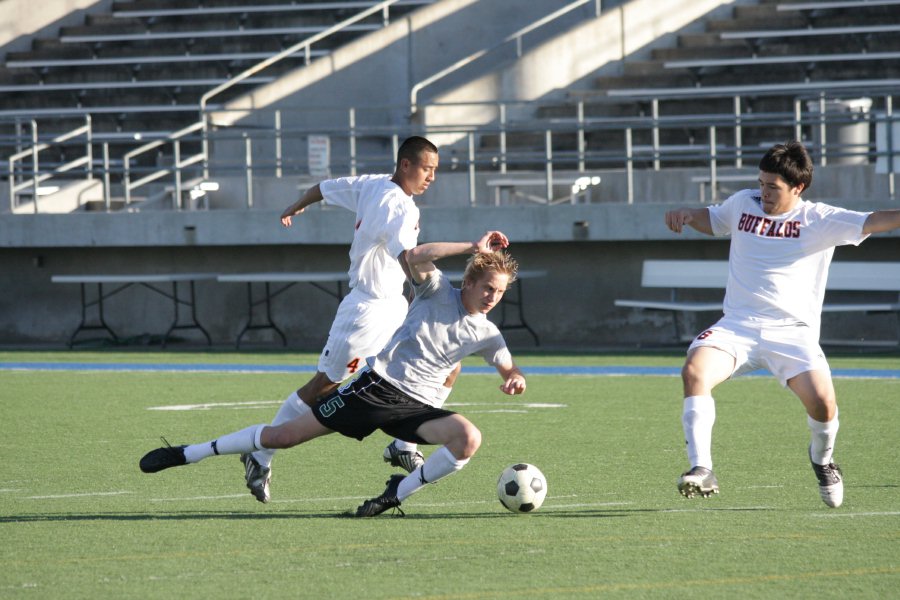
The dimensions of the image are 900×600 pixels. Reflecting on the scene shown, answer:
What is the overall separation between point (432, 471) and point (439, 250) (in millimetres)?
1008

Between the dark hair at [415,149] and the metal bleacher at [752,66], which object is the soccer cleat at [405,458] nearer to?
the dark hair at [415,149]

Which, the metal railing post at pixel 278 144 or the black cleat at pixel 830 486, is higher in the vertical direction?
the metal railing post at pixel 278 144

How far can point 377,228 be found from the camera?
25.8ft

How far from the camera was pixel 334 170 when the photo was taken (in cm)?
2252

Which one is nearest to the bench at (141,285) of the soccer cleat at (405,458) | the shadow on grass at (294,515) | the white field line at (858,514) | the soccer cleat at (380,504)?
the soccer cleat at (405,458)

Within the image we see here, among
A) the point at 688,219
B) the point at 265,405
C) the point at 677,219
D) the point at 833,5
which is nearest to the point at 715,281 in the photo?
the point at 265,405

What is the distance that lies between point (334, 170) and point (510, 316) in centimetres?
439

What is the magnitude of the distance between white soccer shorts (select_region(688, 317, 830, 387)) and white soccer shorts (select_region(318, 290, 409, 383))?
200 centimetres

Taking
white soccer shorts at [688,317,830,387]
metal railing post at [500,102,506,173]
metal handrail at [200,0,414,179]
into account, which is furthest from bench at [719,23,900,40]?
white soccer shorts at [688,317,830,387]

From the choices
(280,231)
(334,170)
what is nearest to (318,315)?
(280,231)

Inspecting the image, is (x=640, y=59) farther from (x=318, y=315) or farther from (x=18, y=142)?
(x=18, y=142)

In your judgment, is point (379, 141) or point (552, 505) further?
point (379, 141)

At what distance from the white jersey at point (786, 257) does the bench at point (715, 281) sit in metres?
10.0

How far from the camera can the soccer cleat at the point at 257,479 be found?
7.07 metres
